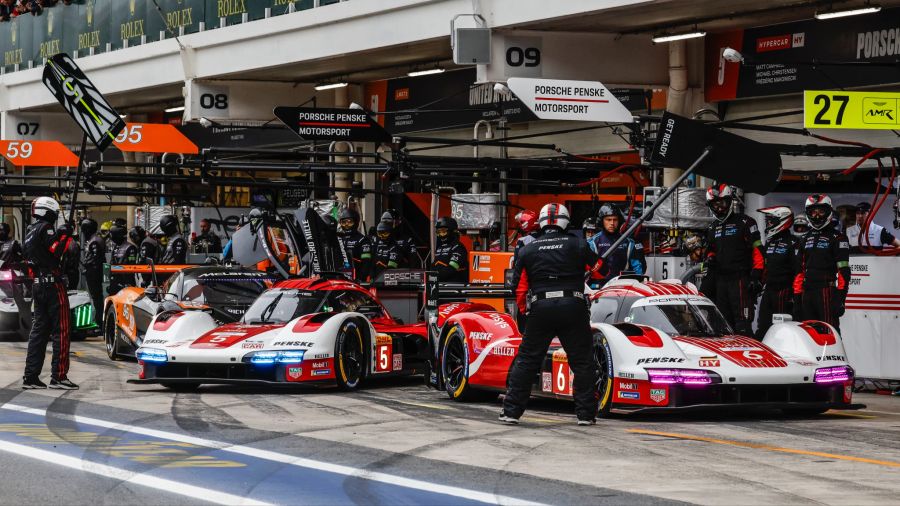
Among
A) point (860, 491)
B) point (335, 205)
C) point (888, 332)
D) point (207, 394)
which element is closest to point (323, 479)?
point (860, 491)

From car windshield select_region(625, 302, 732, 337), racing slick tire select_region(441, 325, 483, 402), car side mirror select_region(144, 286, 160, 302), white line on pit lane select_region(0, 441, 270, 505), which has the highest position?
car side mirror select_region(144, 286, 160, 302)

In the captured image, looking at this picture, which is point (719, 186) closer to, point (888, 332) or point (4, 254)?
point (888, 332)

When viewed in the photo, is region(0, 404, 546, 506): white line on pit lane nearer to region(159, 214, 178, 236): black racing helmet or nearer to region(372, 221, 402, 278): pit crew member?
region(372, 221, 402, 278): pit crew member

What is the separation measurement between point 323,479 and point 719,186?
8.14 meters

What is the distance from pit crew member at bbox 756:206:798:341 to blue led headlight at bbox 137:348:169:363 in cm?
643

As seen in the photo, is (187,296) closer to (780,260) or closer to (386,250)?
(386,250)

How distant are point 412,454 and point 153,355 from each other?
18.9ft

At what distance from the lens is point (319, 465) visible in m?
8.70

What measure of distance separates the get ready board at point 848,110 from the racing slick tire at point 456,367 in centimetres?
403

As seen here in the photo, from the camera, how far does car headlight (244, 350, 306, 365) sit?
45.8 ft

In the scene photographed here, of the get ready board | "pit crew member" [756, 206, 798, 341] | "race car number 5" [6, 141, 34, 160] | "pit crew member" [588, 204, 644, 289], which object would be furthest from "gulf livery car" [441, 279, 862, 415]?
"race car number 5" [6, 141, 34, 160]

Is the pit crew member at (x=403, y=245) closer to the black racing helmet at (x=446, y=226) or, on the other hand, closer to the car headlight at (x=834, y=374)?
the black racing helmet at (x=446, y=226)

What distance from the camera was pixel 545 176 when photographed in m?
27.1

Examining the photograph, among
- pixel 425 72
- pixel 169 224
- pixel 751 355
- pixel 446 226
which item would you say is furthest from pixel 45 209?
pixel 425 72
